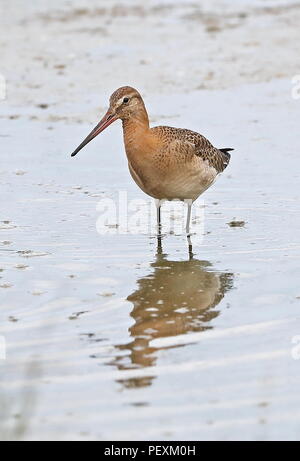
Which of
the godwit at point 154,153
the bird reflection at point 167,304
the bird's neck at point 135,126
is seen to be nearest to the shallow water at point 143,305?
the bird reflection at point 167,304

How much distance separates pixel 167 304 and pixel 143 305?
0.48 ft

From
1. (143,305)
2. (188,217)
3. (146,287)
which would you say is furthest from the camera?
(188,217)

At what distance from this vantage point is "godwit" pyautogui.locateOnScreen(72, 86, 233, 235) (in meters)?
8.41

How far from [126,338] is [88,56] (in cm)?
900

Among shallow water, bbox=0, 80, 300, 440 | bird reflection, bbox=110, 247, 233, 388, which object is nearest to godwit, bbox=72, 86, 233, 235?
shallow water, bbox=0, 80, 300, 440

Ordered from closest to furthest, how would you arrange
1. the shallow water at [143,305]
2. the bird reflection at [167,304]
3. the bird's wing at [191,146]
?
the shallow water at [143,305] → the bird reflection at [167,304] → the bird's wing at [191,146]

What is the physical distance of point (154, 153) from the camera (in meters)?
8.41

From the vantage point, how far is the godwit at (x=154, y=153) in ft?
27.6

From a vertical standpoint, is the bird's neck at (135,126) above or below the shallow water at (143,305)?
above

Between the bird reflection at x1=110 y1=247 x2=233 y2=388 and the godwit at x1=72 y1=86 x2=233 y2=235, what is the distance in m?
0.60

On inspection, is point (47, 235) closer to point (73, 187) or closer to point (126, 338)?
point (73, 187)

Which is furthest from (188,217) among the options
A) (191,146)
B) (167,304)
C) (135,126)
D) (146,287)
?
(167,304)

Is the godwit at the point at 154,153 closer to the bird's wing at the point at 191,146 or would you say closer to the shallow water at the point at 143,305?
the bird's wing at the point at 191,146

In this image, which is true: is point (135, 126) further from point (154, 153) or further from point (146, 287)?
point (146, 287)
